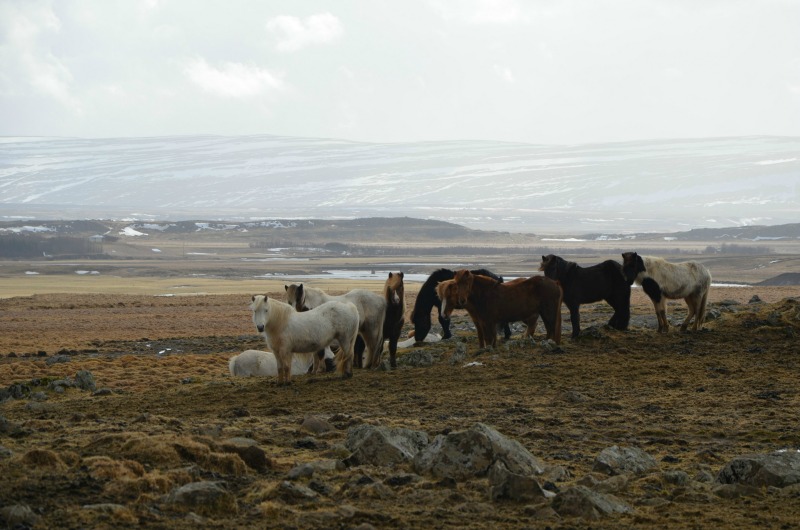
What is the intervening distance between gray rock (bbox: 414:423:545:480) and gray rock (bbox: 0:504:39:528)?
9.48ft

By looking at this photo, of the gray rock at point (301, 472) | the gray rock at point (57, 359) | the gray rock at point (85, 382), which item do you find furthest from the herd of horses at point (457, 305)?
the gray rock at point (57, 359)

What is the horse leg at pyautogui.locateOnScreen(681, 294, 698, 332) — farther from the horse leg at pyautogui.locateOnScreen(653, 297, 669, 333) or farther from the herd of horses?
the horse leg at pyautogui.locateOnScreen(653, 297, 669, 333)

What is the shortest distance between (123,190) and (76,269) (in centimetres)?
13250

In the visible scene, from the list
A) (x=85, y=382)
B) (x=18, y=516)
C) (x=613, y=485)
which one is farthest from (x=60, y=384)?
(x=613, y=485)

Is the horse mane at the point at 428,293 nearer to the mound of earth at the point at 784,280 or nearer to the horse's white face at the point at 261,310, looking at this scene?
the horse's white face at the point at 261,310

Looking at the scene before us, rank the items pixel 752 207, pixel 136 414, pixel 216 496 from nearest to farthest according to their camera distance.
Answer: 1. pixel 216 496
2. pixel 136 414
3. pixel 752 207

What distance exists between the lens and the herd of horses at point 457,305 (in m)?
13.1

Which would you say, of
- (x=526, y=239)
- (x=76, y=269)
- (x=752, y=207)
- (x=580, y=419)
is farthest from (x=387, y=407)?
(x=752, y=207)

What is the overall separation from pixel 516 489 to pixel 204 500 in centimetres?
208

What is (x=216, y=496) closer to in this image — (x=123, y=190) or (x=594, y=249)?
(x=594, y=249)

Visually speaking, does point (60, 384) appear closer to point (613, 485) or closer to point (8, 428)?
point (8, 428)

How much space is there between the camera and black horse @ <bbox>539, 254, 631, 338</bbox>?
1642cm

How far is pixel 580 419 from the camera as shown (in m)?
10.3

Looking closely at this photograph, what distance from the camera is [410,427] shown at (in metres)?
9.71
